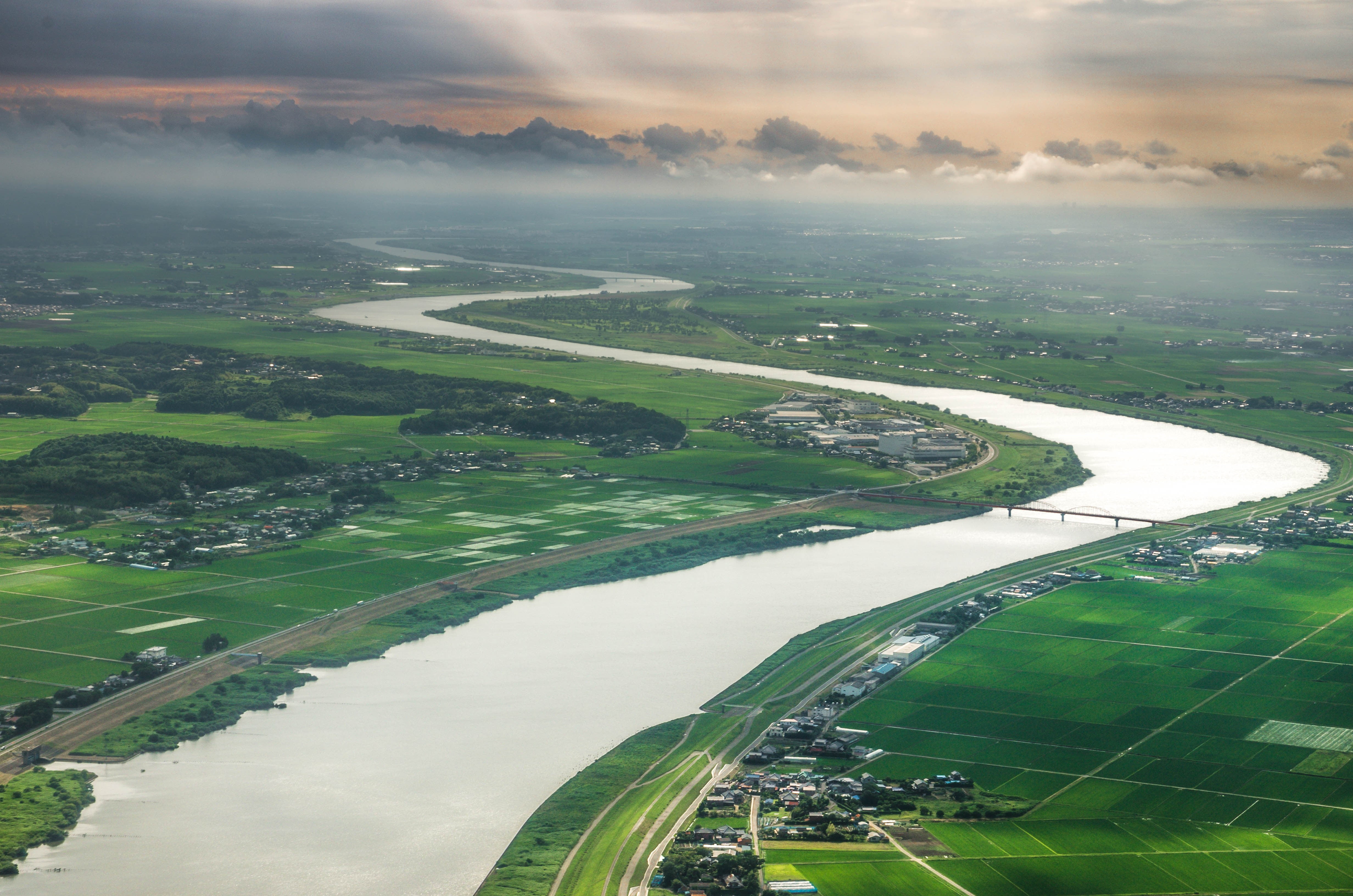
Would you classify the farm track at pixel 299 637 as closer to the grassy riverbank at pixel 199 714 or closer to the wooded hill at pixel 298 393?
the grassy riverbank at pixel 199 714

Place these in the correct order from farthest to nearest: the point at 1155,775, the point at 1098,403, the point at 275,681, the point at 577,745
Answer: the point at 1098,403 < the point at 275,681 < the point at 577,745 < the point at 1155,775

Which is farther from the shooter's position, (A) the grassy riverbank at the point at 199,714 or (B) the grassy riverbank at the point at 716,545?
(B) the grassy riverbank at the point at 716,545

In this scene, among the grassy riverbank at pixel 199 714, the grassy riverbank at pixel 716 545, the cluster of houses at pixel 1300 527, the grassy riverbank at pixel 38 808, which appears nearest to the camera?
the grassy riverbank at pixel 38 808

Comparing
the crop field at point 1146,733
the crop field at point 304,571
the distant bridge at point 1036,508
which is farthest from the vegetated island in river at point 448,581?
the crop field at point 1146,733

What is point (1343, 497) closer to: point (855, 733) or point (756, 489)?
point (756, 489)

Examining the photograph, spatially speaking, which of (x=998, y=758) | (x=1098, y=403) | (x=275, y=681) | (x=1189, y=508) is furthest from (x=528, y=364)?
(x=998, y=758)
